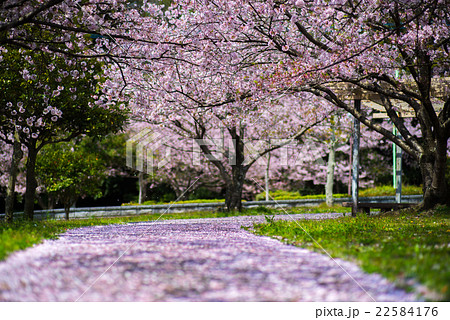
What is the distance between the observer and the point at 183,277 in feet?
14.3

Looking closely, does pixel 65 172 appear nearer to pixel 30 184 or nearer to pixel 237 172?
pixel 30 184

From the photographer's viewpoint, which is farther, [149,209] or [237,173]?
[149,209]

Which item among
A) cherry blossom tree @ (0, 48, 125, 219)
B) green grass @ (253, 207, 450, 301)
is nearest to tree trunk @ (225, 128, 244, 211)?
cherry blossom tree @ (0, 48, 125, 219)

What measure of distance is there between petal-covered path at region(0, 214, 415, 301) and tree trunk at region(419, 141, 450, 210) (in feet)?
30.2

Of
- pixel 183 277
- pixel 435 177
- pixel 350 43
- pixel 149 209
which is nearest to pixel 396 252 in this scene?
pixel 183 277

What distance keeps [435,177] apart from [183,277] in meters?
11.5

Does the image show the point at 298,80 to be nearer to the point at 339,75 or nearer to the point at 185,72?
the point at 339,75

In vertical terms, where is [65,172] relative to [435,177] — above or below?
above

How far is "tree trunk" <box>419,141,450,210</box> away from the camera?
13.5 m

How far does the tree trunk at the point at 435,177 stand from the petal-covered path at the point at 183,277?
921cm

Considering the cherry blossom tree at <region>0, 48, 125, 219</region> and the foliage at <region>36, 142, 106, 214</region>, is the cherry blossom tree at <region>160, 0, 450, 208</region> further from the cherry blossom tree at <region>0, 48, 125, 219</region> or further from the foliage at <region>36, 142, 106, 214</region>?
the foliage at <region>36, 142, 106, 214</region>

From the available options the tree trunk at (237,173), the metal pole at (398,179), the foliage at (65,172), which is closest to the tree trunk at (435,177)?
the metal pole at (398,179)

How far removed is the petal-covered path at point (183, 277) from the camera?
149 inches

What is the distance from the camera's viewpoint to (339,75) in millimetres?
12812
